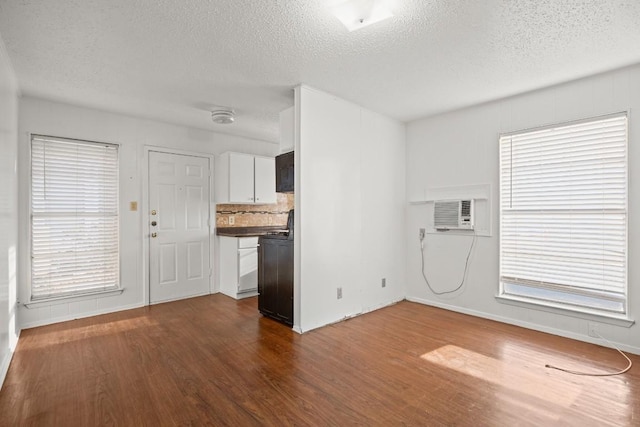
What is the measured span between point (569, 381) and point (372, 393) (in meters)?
1.48

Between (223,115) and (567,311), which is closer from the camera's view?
→ (567,311)

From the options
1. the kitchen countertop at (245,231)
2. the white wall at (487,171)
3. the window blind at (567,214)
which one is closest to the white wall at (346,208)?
the white wall at (487,171)

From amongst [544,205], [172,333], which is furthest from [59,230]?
[544,205]

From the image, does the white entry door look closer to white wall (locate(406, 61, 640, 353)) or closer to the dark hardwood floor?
the dark hardwood floor

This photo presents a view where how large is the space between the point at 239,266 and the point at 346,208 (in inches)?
74.2

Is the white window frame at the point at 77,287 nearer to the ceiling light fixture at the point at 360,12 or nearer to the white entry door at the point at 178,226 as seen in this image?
the white entry door at the point at 178,226

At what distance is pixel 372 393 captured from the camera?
7.36ft

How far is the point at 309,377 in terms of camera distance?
2455 millimetres

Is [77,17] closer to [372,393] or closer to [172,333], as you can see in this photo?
[172,333]

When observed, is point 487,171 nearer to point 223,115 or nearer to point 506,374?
point 506,374

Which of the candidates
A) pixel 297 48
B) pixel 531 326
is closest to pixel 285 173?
pixel 297 48

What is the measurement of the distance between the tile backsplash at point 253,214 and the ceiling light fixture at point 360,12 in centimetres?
369

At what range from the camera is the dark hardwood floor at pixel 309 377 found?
2.00 m

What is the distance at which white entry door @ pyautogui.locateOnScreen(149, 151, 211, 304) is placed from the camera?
452cm
